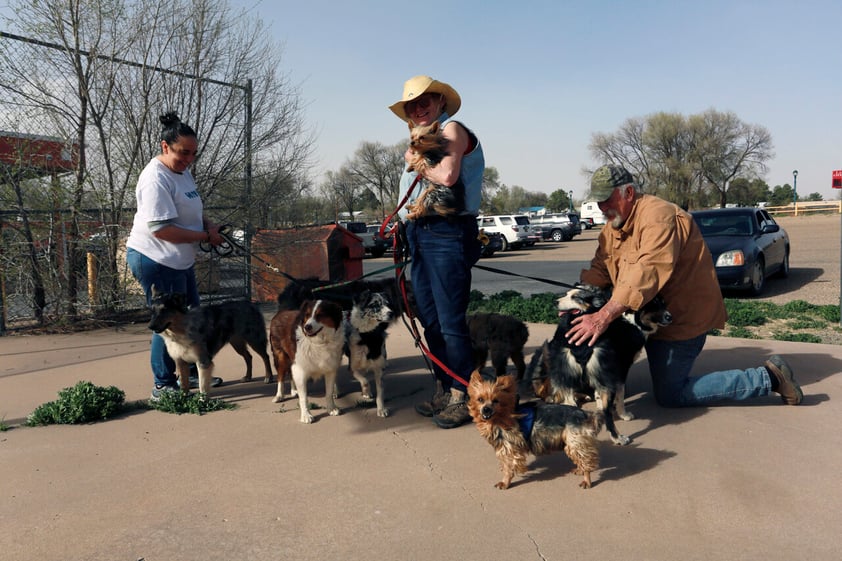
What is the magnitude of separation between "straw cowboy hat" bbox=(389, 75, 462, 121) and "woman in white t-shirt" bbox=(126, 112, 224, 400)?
5.93 feet

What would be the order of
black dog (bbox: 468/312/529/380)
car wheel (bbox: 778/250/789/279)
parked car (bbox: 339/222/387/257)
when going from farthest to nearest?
parked car (bbox: 339/222/387/257) < car wheel (bbox: 778/250/789/279) < black dog (bbox: 468/312/529/380)

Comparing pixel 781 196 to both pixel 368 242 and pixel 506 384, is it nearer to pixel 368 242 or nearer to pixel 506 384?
Result: pixel 368 242

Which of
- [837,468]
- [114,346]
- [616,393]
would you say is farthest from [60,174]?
[837,468]

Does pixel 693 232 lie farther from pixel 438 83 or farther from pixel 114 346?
pixel 114 346

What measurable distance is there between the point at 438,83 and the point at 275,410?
2.94 metres

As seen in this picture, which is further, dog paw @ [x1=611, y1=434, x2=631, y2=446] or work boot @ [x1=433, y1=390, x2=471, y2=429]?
work boot @ [x1=433, y1=390, x2=471, y2=429]

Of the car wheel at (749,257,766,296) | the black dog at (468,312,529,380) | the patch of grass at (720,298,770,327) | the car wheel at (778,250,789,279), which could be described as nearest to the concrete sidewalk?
the black dog at (468,312,529,380)

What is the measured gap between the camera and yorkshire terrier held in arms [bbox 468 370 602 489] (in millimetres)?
3256

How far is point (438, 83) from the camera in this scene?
4.10 meters

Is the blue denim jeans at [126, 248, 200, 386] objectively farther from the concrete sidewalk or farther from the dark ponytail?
the dark ponytail

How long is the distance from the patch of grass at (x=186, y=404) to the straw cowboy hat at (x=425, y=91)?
9.43 feet

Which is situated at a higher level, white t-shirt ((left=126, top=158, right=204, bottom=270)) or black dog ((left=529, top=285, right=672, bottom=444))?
white t-shirt ((left=126, top=158, right=204, bottom=270))

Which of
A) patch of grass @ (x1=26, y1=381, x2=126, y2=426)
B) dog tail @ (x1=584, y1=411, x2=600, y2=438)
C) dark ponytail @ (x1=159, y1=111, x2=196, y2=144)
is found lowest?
patch of grass @ (x1=26, y1=381, x2=126, y2=426)

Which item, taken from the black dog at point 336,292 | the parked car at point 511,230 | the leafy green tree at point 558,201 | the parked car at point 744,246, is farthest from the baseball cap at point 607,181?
the leafy green tree at point 558,201
